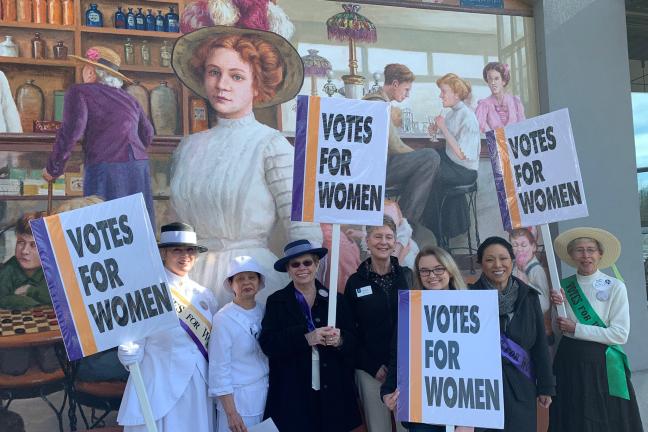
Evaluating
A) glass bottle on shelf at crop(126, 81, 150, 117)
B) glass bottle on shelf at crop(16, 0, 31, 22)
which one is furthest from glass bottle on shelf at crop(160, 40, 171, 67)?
glass bottle on shelf at crop(16, 0, 31, 22)

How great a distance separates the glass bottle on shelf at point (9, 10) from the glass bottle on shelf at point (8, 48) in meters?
0.14

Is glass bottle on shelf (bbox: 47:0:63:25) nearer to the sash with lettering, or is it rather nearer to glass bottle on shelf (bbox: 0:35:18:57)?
glass bottle on shelf (bbox: 0:35:18:57)

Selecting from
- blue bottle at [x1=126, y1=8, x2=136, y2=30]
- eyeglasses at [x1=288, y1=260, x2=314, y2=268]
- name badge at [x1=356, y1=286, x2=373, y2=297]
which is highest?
blue bottle at [x1=126, y1=8, x2=136, y2=30]

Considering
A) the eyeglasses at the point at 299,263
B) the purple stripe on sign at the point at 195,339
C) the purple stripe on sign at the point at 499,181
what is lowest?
the purple stripe on sign at the point at 195,339

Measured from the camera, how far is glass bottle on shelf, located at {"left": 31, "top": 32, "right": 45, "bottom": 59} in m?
4.46

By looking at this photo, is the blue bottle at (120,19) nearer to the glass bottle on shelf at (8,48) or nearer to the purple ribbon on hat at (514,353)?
the glass bottle on shelf at (8,48)

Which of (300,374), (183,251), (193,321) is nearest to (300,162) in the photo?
(183,251)

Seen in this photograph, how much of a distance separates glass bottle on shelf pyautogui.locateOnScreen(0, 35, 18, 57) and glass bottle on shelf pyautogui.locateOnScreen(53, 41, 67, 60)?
0.91 feet

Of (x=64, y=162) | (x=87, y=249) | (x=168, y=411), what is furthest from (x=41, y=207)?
(x=168, y=411)

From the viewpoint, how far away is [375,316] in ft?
12.6

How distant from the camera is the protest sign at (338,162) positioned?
3803 mm

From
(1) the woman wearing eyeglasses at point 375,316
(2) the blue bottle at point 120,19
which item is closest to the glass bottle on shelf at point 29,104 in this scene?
(2) the blue bottle at point 120,19

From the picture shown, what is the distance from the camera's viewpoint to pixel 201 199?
187 inches

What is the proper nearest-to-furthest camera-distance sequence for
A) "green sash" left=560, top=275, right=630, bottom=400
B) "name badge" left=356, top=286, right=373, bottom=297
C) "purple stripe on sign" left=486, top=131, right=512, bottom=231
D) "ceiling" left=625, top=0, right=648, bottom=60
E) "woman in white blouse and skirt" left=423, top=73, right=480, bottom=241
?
"name badge" left=356, top=286, right=373, bottom=297
"green sash" left=560, top=275, right=630, bottom=400
"purple stripe on sign" left=486, top=131, right=512, bottom=231
"woman in white blouse and skirt" left=423, top=73, right=480, bottom=241
"ceiling" left=625, top=0, right=648, bottom=60
